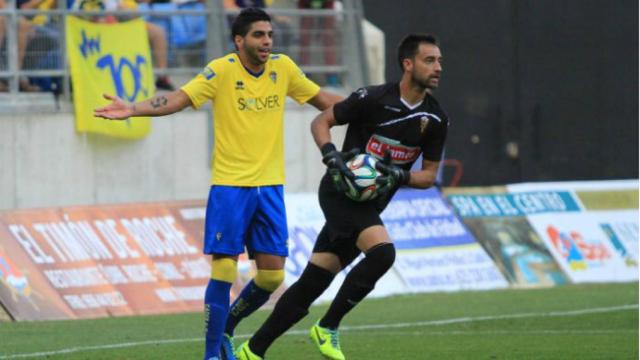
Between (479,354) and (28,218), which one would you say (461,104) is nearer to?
(28,218)

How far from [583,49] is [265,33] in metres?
13.3

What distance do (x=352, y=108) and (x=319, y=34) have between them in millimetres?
9520

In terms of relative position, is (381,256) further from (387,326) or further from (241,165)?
(387,326)

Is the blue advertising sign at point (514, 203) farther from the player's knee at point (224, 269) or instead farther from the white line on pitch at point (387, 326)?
the player's knee at point (224, 269)

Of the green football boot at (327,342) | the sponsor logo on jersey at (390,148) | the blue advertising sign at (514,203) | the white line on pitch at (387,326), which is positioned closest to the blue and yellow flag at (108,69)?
the blue advertising sign at (514,203)

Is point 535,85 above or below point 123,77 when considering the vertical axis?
below

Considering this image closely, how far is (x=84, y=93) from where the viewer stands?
18.0 metres

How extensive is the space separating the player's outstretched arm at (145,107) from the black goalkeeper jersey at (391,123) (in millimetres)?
1018

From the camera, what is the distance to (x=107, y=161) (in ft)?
59.8

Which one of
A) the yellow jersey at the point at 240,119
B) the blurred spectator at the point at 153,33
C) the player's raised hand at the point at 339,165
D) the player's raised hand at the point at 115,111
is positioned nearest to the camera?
the player's raised hand at the point at 115,111

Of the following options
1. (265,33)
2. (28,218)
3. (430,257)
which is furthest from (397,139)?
(430,257)

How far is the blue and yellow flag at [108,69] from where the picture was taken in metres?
18.0

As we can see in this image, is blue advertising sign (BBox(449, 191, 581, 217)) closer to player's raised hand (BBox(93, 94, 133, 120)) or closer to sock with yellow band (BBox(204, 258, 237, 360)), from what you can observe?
sock with yellow band (BBox(204, 258, 237, 360))

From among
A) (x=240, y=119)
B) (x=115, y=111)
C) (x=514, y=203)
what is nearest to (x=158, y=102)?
(x=115, y=111)
